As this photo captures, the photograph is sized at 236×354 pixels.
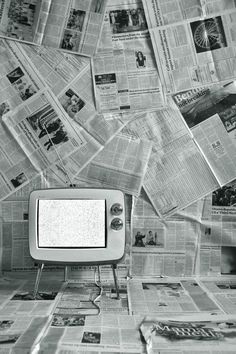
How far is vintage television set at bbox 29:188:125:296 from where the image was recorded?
4.16 feet

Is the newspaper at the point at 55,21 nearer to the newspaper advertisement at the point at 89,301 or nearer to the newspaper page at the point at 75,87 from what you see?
the newspaper page at the point at 75,87

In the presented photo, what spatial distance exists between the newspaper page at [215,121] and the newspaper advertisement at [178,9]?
0.23 meters

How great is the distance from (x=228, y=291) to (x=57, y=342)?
1.98ft

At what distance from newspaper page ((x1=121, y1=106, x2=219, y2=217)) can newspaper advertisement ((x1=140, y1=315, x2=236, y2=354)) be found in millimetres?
408

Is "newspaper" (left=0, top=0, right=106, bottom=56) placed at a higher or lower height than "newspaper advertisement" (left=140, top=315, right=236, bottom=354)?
higher

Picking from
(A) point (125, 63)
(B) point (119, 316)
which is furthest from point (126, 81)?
(B) point (119, 316)

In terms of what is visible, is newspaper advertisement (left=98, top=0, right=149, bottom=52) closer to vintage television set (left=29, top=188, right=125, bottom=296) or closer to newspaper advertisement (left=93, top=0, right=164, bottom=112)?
newspaper advertisement (left=93, top=0, right=164, bottom=112)

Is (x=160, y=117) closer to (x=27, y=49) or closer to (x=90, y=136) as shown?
(x=90, y=136)

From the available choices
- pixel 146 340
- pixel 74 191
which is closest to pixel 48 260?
pixel 74 191

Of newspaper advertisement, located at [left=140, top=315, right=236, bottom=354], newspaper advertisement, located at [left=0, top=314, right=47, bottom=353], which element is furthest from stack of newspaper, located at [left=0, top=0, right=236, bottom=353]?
newspaper advertisement, located at [left=0, top=314, right=47, bottom=353]

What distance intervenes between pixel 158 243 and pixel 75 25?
0.75 metres

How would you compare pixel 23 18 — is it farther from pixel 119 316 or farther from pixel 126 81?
pixel 119 316

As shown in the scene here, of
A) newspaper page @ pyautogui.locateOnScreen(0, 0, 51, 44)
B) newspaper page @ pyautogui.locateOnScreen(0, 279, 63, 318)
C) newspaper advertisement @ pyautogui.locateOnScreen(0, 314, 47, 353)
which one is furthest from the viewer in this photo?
newspaper page @ pyautogui.locateOnScreen(0, 0, 51, 44)

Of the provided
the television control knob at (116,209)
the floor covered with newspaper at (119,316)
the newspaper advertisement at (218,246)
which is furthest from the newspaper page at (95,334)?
the newspaper advertisement at (218,246)
